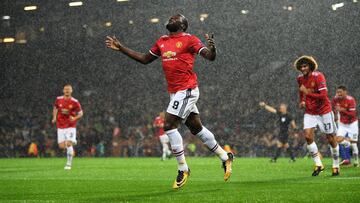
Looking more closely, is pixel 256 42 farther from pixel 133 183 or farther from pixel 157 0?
pixel 133 183

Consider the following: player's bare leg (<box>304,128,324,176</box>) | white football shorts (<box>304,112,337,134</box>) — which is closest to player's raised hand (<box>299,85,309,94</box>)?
white football shorts (<box>304,112,337,134</box>)

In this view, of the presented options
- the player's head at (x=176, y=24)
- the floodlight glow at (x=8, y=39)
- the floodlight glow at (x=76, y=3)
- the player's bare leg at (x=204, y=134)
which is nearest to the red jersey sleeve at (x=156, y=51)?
the player's head at (x=176, y=24)

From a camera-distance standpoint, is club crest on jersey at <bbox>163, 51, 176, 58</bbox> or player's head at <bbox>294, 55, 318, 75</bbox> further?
player's head at <bbox>294, 55, 318, 75</bbox>

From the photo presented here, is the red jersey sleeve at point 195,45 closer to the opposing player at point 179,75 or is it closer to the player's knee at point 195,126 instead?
the opposing player at point 179,75

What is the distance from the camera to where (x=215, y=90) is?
4275 centimetres

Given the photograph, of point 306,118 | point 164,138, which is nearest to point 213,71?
point 164,138

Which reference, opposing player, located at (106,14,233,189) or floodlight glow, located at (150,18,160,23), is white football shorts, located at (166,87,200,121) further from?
floodlight glow, located at (150,18,160,23)

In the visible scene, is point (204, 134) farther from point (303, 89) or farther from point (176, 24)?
point (303, 89)

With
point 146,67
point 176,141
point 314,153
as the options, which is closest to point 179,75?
point 176,141

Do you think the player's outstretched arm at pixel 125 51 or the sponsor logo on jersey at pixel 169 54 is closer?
the sponsor logo on jersey at pixel 169 54

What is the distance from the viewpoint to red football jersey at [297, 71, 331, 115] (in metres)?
13.6

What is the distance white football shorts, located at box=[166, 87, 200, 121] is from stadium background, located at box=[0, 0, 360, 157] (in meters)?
23.6

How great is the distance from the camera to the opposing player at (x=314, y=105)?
44.4 feet

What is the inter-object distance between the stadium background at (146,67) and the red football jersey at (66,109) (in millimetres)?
16488
